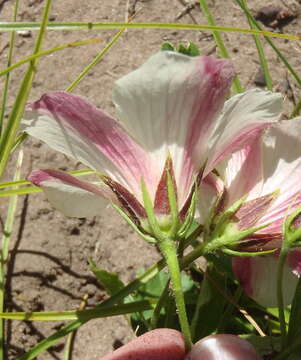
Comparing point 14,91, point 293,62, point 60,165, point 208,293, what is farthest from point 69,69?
point 208,293

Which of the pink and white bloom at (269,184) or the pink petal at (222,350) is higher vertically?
the pink and white bloom at (269,184)

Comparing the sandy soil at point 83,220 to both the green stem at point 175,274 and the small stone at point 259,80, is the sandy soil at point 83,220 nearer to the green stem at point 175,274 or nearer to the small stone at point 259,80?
the small stone at point 259,80

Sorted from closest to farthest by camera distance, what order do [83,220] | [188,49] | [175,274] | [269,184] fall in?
[175,274] → [269,184] → [188,49] → [83,220]

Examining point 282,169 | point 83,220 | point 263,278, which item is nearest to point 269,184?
point 282,169

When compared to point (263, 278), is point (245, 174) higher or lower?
higher

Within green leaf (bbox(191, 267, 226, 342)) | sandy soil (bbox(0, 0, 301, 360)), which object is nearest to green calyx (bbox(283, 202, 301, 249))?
green leaf (bbox(191, 267, 226, 342))

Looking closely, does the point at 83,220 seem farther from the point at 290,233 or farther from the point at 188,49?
the point at 290,233

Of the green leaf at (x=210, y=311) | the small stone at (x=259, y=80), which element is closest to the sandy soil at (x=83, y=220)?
the small stone at (x=259, y=80)
